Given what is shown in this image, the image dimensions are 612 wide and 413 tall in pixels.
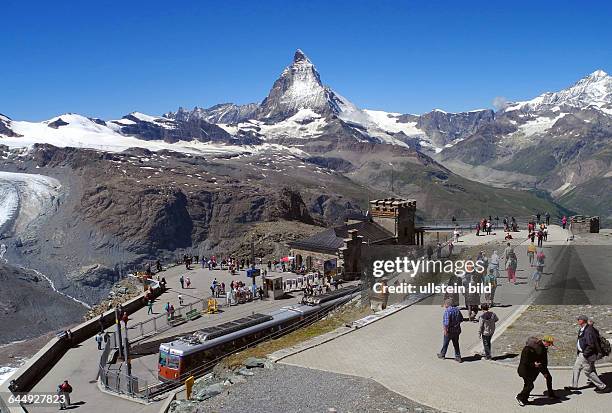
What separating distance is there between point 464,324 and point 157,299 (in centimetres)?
3041

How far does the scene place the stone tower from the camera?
162 feet

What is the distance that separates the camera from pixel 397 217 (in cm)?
4916

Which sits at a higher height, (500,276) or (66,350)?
(500,276)

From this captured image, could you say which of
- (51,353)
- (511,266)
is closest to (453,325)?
(511,266)

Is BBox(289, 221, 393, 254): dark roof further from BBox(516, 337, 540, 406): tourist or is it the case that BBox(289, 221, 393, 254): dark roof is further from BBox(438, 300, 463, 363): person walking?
BBox(516, 337, 540, 406): tourist

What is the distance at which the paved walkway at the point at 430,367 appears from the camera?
13344 millimetres

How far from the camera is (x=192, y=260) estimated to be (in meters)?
63.7

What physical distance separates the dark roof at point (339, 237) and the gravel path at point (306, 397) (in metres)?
30.0

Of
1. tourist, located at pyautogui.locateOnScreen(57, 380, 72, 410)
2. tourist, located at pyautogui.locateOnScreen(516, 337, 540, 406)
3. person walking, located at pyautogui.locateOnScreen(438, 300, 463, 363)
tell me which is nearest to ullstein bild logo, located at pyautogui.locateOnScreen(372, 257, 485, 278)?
person walking, located at pyautogui.locateOnScreen(438, 300, 463, 363)

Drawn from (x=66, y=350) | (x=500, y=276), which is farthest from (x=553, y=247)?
(x=66, y=350)

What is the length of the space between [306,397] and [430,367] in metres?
4.09

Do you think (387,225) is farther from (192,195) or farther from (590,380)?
(192,195)

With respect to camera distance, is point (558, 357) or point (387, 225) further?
point (387, 225)

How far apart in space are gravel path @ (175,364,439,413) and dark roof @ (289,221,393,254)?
3002cm
